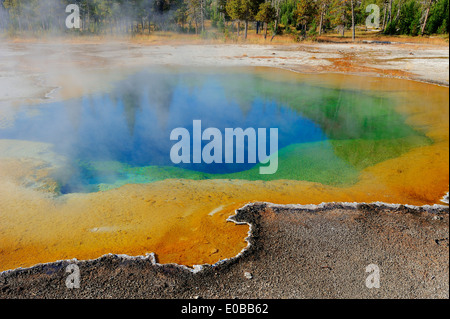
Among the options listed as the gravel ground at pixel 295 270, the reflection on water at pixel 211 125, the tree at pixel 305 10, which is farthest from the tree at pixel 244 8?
the gravel ground at pixel 295 270

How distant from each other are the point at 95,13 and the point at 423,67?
1385 inches

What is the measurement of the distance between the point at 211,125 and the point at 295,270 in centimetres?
628

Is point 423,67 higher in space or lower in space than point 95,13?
lower

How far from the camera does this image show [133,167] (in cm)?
702

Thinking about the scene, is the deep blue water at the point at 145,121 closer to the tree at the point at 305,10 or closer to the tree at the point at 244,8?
the tree at the point at 244,8

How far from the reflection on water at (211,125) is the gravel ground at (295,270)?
6.63 feet

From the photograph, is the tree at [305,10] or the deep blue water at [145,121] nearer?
the deep blue water at [145,121]

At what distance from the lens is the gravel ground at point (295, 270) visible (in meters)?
3.40

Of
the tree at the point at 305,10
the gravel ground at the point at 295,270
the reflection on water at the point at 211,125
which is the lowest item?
the gravel ground at the point at 295,270

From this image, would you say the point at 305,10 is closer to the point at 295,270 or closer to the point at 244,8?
the point at 244,8

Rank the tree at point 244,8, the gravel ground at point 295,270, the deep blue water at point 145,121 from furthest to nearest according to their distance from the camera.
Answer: the tree at point 244,8 → the deep blue water at point 145,121 → the gravel ground at point 295,270

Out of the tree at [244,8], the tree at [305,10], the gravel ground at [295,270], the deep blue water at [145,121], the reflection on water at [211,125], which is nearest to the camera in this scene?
the gravel ground at [295,270]
